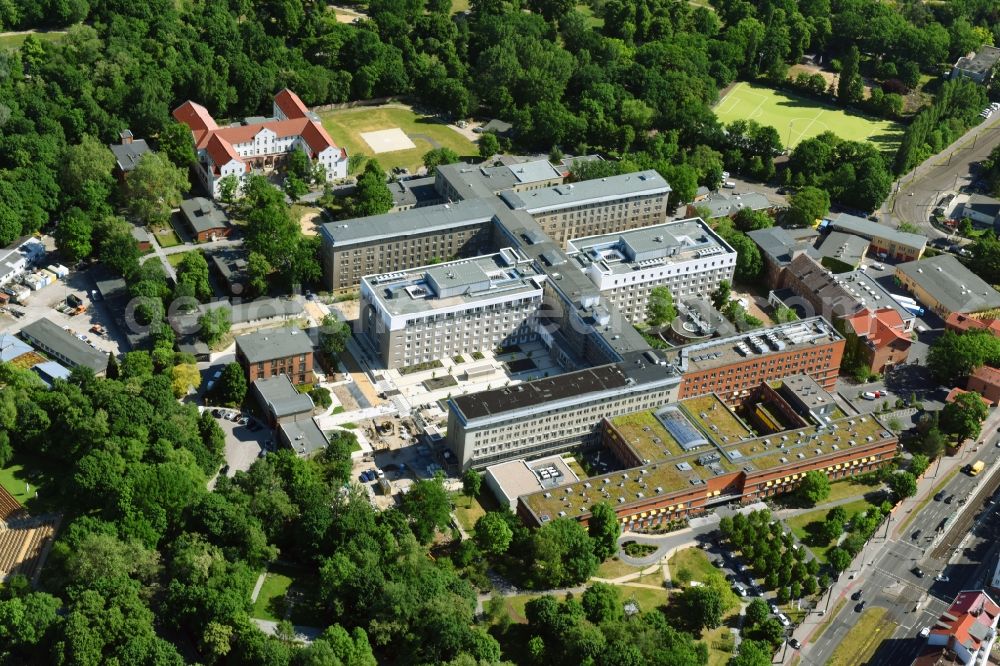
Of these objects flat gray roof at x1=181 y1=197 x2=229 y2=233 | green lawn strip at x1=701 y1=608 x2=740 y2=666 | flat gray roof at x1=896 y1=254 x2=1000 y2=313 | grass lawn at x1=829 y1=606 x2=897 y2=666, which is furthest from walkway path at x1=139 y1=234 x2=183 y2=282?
flat gray roof at x1=896 y1=254 x2=1000 y2=313

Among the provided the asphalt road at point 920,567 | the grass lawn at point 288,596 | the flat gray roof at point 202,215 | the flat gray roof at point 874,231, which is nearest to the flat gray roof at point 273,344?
the grass lawn at point 288,596

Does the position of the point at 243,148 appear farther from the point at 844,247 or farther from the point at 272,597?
the point at 844,247

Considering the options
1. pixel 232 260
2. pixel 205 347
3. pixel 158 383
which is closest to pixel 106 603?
pixel 158 383

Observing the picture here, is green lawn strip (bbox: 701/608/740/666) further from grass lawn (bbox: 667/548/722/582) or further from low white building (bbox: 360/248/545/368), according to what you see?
low white building (bbox: 360/248/545/368)

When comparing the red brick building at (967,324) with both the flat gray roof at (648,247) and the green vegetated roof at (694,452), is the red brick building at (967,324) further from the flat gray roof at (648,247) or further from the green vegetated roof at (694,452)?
the flat gray roof at (648,247)

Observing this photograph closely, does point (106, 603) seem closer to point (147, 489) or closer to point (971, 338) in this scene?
point (147, 489)

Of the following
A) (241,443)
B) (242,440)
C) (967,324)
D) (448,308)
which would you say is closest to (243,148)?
(448,308)
